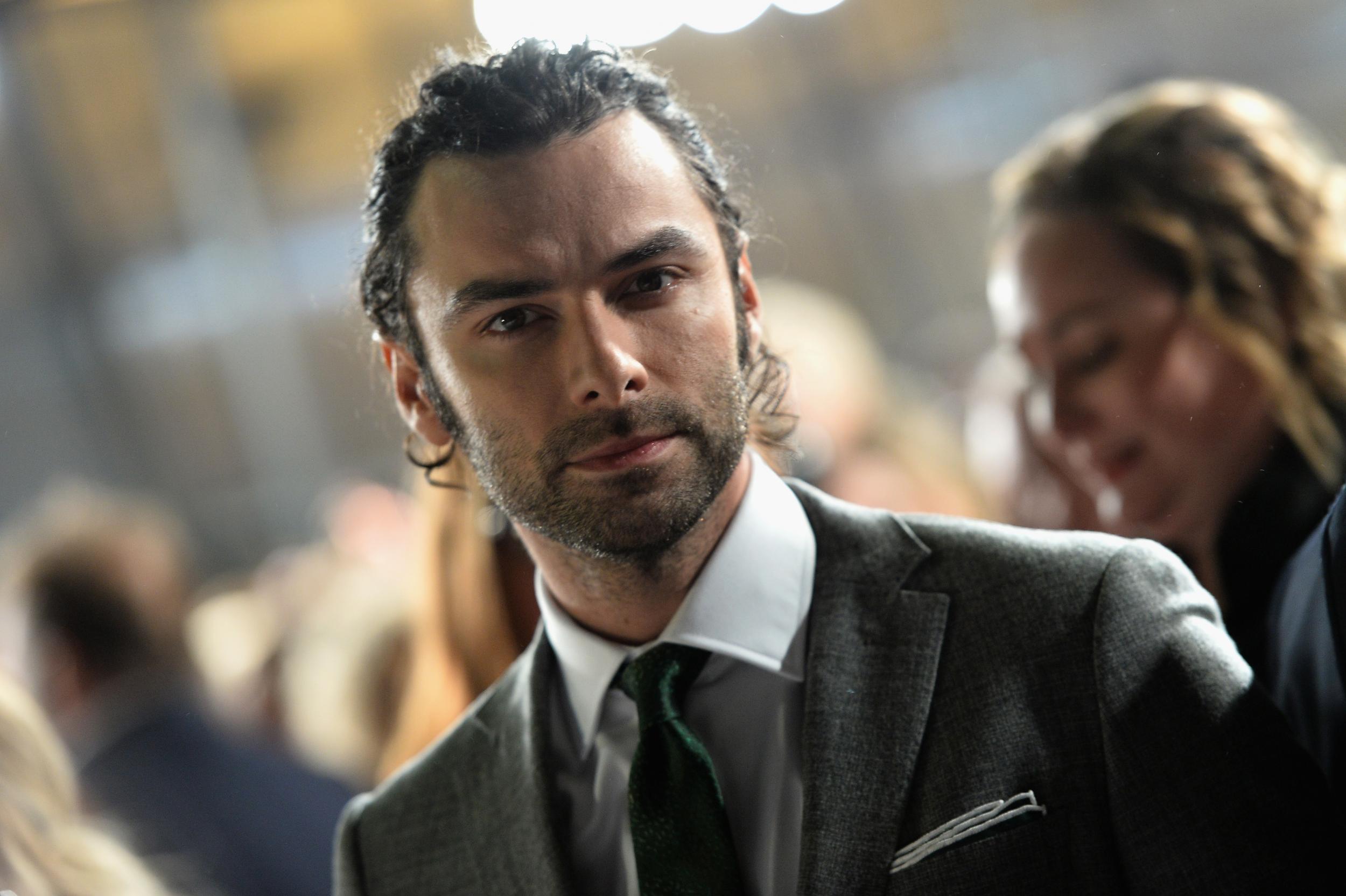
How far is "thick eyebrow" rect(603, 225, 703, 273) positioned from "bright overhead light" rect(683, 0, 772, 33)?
0.54m

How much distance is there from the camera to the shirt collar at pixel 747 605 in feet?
3.93

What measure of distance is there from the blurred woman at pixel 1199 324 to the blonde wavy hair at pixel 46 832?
145 cm

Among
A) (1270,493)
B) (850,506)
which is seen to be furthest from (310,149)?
(1270,493)

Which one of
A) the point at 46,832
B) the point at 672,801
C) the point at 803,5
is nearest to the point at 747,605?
the point at 672,801

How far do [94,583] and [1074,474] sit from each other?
65.1 inches

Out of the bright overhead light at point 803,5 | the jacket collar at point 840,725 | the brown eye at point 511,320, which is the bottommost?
the jacket collar at point 840,725

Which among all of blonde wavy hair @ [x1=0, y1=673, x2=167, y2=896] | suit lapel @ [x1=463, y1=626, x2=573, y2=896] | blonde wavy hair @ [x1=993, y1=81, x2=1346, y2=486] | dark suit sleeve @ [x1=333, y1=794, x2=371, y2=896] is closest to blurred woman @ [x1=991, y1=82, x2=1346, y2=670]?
blonde wavy hair @ [x1=993, y1=81, x2=1346, y2=486]

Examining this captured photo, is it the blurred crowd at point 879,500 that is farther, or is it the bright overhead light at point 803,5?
the bright overhead light at point 803,5

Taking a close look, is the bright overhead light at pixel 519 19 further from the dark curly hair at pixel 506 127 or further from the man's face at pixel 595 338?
the man's face at pixel 595 338

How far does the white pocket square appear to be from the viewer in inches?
40.9

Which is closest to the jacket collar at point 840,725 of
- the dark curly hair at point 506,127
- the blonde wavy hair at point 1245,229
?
the dark curly hair at point 506,127

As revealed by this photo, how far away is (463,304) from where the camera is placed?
45.5 inches

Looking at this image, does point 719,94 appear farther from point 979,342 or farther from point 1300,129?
point 1300,129

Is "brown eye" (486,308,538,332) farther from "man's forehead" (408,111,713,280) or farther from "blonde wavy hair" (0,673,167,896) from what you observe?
"blonde wavy hair" (0,673,167,896)
